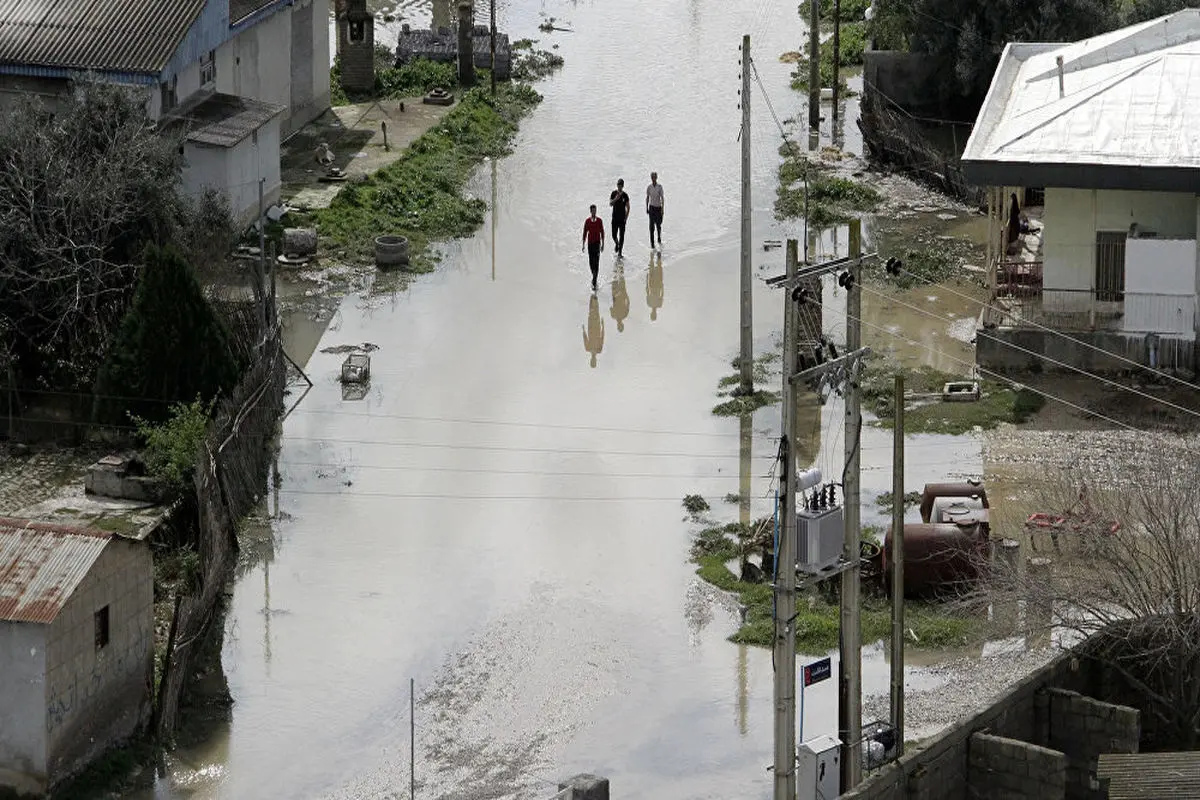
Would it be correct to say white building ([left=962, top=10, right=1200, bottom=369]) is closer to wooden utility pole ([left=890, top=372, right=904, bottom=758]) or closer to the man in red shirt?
the man in red shirt

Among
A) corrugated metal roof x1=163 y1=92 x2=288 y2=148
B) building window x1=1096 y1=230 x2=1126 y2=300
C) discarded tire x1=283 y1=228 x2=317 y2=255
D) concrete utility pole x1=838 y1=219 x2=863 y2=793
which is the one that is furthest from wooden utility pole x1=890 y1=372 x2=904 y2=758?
discarded tire x1=283 y1=228 x2=317 y2=255

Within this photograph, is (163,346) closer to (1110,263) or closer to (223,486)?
(223,486)

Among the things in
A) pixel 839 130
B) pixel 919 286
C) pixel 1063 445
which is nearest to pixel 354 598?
pixel 1063 445

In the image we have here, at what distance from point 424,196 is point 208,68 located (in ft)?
14.1

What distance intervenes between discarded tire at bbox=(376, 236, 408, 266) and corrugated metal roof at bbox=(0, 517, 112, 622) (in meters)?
15.7

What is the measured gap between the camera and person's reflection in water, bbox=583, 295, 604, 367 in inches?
1293

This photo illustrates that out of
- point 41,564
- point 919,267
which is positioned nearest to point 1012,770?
point 41,564

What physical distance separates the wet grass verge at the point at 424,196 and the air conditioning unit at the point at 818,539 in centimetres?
1857

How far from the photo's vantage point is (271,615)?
2405 cm

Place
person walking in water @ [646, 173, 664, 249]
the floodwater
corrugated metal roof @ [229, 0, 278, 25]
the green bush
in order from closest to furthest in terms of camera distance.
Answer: the floodwater
the green bush
person walking in water @ [646, 173, 664, 249]
corrugated metal roof @ [229, 0, 278, 25]

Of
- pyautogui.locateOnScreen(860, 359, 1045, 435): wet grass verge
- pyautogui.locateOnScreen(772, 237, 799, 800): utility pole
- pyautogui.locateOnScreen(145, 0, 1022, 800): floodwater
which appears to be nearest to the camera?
pyautogui.locateOnScreen(772, 237, 799, 800): utility pole

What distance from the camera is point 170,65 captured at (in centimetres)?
3522

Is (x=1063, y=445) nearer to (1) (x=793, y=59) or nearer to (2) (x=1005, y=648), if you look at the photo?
(2) (x=1005, y=648)

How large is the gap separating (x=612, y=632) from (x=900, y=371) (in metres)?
8.76
